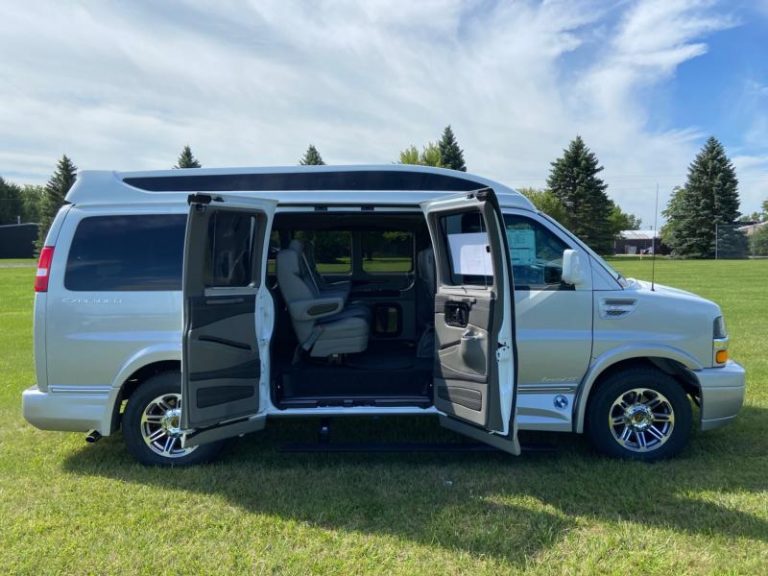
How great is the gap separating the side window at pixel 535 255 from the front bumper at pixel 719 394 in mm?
1408

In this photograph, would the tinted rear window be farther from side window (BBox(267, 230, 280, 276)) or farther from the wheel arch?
side window (BBox(267, 230, 280, 276))

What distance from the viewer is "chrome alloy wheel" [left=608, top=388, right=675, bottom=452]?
14.6 ft

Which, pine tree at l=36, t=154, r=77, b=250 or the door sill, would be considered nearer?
the door sill

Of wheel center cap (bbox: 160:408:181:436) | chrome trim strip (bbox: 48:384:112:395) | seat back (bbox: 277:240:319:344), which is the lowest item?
wheel center cap (bbox: 160:408:181:436)

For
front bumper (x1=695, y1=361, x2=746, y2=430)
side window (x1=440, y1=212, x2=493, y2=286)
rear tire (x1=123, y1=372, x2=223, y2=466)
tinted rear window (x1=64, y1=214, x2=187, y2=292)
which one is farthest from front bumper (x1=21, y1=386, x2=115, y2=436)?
front bumper (x1=695, y1=361, x2=746, y2=430)

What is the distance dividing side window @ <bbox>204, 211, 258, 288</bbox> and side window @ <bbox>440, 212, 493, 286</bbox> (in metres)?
1.52

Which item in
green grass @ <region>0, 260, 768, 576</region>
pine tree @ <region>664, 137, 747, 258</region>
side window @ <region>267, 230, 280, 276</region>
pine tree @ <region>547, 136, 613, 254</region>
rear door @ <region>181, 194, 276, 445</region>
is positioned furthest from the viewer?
pine tree @ <region>547, 136, 613, 254</region>

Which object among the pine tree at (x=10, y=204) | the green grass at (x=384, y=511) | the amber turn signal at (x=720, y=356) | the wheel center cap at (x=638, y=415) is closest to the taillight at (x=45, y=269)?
the green grass at (x=384, y=511)

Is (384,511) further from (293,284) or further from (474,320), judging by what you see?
(293,284)

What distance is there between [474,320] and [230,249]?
6.18 feet

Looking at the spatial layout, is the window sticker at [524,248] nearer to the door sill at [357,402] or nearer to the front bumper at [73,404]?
the door sill at [357,402]

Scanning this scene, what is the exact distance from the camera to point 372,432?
5.20 metres

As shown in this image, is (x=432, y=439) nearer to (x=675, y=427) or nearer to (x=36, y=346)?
(x=675, y=427)

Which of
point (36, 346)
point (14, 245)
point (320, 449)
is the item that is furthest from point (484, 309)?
point (14, 245)
